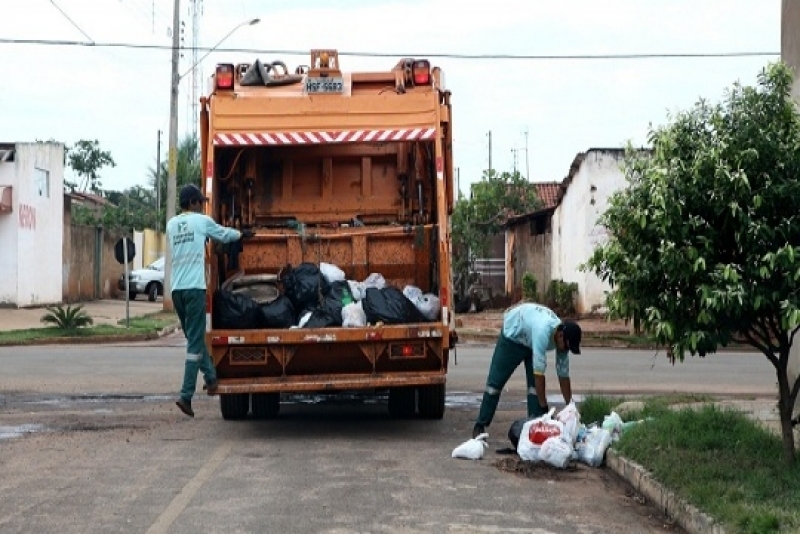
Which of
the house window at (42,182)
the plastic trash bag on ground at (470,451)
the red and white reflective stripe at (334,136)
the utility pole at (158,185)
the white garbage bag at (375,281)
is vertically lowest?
the plastic trash bag on ground at (470,451)

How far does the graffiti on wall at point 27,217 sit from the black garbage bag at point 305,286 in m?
23.6

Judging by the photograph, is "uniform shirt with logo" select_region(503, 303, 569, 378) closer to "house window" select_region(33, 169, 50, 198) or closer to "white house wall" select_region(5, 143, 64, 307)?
"white house wall" select_region(5, 143, 64, 307)

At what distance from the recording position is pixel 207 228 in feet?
37.0

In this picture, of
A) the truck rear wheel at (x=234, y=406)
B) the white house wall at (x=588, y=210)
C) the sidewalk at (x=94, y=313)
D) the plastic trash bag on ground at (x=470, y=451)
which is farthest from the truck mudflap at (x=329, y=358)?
the white house wall at (x=588, y=210)

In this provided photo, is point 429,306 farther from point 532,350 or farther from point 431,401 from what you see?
point 532,350

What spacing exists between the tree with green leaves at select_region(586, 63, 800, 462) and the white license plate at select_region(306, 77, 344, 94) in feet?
15.2

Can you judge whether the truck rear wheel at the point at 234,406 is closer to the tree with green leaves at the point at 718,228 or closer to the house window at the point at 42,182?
the tree with green leaves at the point at 718,228

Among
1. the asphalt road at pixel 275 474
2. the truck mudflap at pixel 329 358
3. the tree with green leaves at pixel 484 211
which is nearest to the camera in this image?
the asphalt road at pixel 275 474

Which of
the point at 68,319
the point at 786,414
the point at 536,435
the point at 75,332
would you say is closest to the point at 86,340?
the point at 75,332

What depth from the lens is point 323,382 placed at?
11.1 metres

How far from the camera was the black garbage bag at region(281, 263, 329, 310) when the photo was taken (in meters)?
11.5

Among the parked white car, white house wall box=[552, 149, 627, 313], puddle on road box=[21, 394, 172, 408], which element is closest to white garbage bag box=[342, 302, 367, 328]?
puddle on road box=[21, 394, 172, 408]

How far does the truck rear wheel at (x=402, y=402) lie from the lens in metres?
12.4

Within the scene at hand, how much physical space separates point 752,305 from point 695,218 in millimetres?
645
